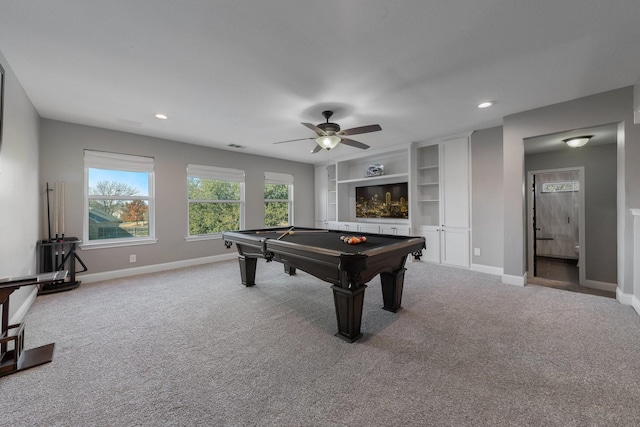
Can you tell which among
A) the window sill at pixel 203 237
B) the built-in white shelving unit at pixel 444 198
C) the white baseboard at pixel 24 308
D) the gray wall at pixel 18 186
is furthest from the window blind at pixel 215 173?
the built-in white shelving unit at pixel 444 198

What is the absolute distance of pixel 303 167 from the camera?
686cm

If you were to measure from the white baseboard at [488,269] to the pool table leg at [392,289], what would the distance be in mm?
2338

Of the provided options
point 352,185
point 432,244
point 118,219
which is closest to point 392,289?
point 432,244

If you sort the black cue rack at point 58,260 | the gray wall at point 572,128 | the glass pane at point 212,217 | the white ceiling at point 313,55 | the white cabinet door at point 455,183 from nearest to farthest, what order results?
the white ceiling at point 313,55 < the gray wall at point 572,128 < the black cue rack at point 58,260 < the white cabinet door at point 455,183 < the glass pane at point 212,217

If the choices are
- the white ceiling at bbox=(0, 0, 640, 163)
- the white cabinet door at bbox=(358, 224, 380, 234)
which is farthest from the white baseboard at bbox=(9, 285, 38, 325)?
the white cabinet door at bbox=(358, 224, 380, 234)

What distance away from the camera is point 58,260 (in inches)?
135

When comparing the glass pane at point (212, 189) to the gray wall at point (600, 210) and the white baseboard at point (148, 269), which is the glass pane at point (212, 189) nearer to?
the white baseboard at point (148, 269)

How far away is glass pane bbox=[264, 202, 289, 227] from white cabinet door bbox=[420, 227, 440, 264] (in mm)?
3365

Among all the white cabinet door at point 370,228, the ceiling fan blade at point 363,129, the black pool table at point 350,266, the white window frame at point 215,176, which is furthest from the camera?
the white cabinet door at point 370,228

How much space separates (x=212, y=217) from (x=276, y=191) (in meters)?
1.72

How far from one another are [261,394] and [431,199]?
458 cm

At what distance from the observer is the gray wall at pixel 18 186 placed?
7.13 feet

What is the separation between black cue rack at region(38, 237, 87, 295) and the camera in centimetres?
329

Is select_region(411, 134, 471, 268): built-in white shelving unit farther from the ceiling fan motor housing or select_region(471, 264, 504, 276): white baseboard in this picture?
the ceiling fan motor housing
